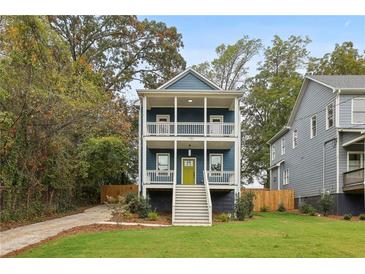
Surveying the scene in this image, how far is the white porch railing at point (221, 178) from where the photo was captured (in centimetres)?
2275

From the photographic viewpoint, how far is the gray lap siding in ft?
80.7

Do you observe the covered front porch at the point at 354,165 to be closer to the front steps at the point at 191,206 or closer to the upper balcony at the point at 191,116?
the upper balcony at the point at 191,116

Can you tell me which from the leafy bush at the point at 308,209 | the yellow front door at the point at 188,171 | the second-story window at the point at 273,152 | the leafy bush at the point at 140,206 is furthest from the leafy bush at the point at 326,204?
the second-story window at the point at 273,152

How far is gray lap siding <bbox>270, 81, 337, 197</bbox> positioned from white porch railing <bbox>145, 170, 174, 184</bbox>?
834 centimetres

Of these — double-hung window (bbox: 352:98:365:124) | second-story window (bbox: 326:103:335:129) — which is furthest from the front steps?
double-hung window (bbox: 352:98:365:124)

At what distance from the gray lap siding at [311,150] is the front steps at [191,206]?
723cm

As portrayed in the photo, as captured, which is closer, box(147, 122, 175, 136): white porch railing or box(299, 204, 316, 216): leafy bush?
box(147, 122, 175, 136): white porch railing

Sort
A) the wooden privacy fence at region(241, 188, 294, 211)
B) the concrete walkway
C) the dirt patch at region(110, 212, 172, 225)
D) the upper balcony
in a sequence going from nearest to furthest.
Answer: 1. the concrete walkway
2. the dirt patch at region(110, 212, 172, 225)
3. the upper balcony
4. the wooden privacy fence at region(241, 188, 294, 211)

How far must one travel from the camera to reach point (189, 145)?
24.4m

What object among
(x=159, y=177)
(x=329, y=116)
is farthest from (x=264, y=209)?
(x=159, y=177)

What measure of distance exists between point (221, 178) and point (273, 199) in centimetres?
739

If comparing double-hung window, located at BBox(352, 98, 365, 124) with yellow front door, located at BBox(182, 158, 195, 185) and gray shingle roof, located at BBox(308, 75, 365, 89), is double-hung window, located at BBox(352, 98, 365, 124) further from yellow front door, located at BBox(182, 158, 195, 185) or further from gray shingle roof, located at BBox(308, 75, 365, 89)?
yellow front door, located at BBox(182, 158, 195, 185)

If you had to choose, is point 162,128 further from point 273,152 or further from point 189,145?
point 273,152

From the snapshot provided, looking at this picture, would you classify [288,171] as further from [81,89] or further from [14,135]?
[14,135]
